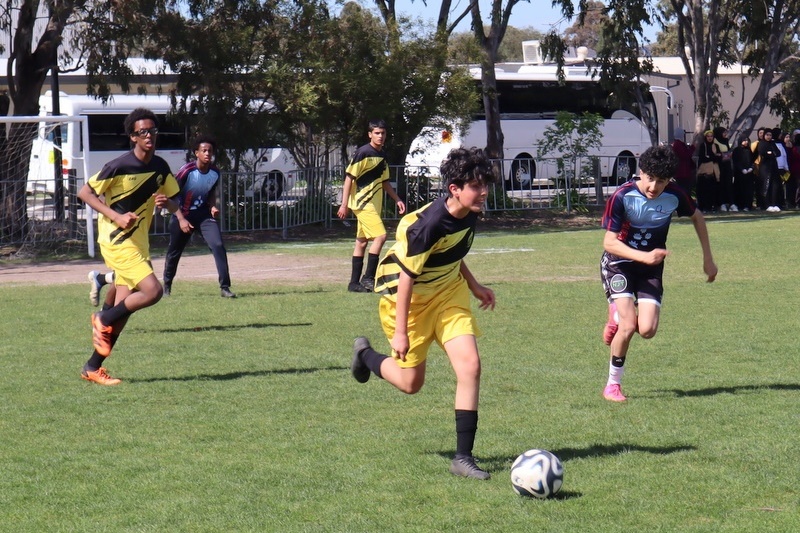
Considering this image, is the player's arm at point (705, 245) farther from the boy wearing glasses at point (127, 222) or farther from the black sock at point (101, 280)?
the black sock at point (101, 280)

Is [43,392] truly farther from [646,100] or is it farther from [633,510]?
[646,100]

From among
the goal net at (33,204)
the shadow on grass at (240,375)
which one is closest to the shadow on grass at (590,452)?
the shadow on grass at (240,375)

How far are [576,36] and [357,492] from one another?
2961 inches

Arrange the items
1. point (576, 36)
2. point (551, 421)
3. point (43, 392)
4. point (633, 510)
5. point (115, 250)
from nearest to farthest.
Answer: point (633, 510) → point (551, 421) → point (43, 392) → point (115, 250) → point (576, 36)

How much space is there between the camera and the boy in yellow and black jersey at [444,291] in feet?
18.3

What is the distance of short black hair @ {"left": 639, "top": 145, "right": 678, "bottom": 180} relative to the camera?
23.6 feet

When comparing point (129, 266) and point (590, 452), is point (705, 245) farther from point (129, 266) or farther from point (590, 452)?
Answer: point (129, 266)

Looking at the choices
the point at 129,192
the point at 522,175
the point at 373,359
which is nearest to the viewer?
the point at 373,359

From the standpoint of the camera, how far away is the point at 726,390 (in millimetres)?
7723

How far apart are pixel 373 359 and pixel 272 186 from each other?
1634 centimetres

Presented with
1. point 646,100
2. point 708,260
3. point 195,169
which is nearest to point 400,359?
point 708,260

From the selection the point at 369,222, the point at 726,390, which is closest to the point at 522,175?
the point at 369,222

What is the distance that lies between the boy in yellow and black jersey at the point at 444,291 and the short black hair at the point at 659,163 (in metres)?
1.68

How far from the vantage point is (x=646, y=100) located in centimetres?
3456
